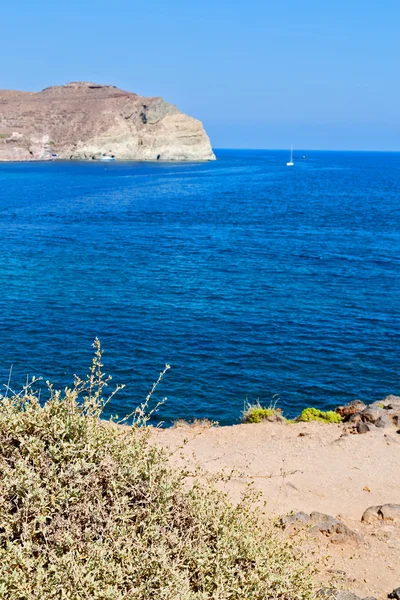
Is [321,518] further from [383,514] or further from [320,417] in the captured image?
[320,417]

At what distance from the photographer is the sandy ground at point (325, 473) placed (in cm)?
1159

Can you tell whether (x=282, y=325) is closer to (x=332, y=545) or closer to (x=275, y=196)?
(x=332, y=545)

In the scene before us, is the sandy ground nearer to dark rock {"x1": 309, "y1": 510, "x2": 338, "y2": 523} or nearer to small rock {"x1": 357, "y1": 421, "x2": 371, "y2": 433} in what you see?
small rock {"x1": 357, "y1": 421, "x2": 371, "y2": 433}

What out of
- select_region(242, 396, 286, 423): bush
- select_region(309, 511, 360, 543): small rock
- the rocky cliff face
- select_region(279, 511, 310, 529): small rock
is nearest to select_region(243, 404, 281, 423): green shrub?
select_region(242, 396, 286, 423): bush

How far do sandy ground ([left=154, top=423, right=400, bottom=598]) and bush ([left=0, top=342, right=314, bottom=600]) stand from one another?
3980 mm

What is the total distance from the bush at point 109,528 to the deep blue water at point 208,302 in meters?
15.2

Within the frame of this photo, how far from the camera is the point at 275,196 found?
95.6m

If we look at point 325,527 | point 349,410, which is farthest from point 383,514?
point 349,410

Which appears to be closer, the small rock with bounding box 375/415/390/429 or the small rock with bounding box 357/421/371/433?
the small rock with bounding box 357/421/371/433

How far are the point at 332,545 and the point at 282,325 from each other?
20765 millimetres

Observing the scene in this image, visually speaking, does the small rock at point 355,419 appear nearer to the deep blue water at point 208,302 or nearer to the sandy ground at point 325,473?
the sandy ground at point 325,473

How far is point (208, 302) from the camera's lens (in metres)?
36.6

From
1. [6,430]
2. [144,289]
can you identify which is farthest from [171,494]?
[144,289]

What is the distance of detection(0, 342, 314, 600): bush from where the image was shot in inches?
247
